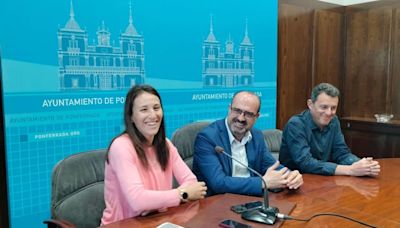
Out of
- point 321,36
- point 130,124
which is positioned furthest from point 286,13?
point 130,124

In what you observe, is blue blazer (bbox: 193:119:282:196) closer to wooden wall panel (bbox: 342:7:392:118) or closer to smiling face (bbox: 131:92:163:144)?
smiling face (bbox: 131:92:163:144)

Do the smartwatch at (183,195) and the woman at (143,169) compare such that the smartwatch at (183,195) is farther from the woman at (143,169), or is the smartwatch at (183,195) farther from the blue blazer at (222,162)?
the blue blazer at (222,162)

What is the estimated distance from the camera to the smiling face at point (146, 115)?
5.39ft

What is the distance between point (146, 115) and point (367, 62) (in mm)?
3505

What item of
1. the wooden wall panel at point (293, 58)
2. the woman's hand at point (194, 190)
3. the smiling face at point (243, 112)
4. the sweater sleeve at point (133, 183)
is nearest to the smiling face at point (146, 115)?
the sweater sleeve at point (133, 183)

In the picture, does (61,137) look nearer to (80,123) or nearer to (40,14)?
(80,123)

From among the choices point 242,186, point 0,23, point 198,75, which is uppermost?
point 0,23

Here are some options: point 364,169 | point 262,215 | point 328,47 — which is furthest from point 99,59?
point 328,47

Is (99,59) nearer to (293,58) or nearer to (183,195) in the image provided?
(183,195)

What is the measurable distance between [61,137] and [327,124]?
1.75 m

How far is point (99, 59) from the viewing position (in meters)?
2.56

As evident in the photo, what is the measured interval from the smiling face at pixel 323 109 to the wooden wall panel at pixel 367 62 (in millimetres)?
2299

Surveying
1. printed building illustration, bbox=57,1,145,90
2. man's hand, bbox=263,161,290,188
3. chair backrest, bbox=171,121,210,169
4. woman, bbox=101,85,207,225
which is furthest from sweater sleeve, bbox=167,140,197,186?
printed building illustration, bbox=57,1,145,90

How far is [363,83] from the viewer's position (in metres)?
4.36
